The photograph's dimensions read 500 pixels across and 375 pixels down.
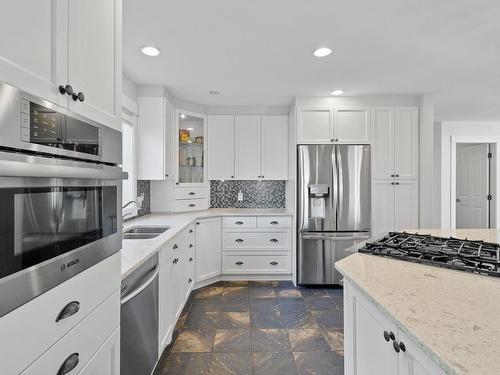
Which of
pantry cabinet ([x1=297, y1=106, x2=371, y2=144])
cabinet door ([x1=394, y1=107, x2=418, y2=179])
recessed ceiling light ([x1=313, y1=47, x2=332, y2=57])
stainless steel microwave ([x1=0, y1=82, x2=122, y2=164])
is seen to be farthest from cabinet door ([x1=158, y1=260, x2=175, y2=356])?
cabinet door ([x1=394, y1=107, x2=418, y2=179])

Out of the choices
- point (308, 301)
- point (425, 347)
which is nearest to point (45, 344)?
point (425, 347)

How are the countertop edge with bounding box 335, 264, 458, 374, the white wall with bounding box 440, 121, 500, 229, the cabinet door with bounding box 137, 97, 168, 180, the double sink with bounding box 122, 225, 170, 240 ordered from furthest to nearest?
the white wall with bounding box 440, 121, 500, 229 < the cabinet door with bounding box 137, 97, 168, 180 < the double sink with bounding box 122, 225, 170, 240 < the countertop edge with bounding box 335, 264, 458, 374

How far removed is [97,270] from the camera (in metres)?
0.97

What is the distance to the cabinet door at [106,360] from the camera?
3.04 feet

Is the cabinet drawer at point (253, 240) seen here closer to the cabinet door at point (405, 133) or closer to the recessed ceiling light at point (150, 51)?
the cabinet door at point (405, 133)

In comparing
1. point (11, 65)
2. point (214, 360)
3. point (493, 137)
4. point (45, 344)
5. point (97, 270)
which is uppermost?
point (493, 137)

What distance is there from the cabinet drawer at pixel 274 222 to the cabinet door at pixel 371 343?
7.44 feet

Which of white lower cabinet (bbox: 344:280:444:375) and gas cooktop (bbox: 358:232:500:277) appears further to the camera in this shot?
gas cooktop (bbox: 358:232:500:277)

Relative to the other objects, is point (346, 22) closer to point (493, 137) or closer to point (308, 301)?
point (308, 301)

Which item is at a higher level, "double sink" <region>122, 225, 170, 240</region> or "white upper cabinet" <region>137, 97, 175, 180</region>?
"white upper cabinet" <region>137, 97, 175, 180</region>

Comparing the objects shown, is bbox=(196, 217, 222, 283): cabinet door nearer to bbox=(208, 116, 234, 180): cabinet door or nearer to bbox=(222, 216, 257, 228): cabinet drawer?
bbox=(222, 216, 257, 228): cabinet drawer

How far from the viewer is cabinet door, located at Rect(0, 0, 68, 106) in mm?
597

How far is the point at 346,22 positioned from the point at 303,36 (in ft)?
1.04

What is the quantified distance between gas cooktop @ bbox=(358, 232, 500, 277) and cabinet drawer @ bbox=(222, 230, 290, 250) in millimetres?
1898
